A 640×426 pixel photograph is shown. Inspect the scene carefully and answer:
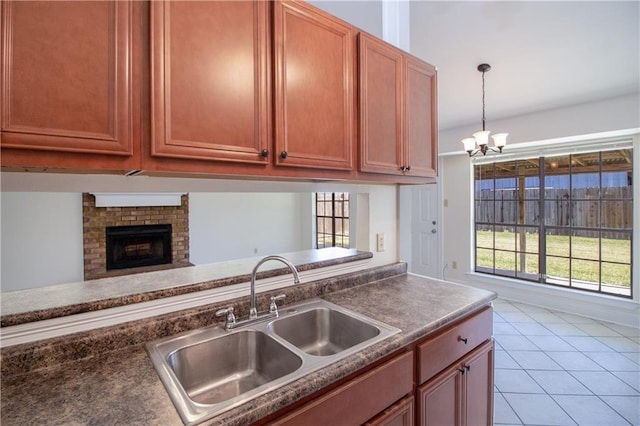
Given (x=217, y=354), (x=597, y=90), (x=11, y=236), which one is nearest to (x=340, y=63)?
(x=217, y=354)

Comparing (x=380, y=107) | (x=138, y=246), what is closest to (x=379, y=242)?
(x=380, y=107)

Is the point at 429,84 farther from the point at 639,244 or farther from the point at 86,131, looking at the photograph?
the point at 639,244

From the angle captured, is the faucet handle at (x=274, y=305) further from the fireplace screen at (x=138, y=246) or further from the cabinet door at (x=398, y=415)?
the fireplace screen at (x=138, y=246)

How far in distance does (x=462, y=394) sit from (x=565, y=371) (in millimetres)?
1819

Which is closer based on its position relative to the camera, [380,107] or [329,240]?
[380,107]

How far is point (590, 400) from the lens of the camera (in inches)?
84.6

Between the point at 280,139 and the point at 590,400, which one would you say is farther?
the point at 590,400

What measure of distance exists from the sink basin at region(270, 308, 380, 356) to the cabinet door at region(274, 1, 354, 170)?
2.23 feet

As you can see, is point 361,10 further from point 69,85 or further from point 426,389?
point 426,389

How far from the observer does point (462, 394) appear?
4.63 feet

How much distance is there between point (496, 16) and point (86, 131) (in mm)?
2670

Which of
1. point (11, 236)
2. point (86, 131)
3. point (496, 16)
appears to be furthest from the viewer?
point (11, 236)

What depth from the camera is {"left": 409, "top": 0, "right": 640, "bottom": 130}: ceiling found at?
2.13 meters

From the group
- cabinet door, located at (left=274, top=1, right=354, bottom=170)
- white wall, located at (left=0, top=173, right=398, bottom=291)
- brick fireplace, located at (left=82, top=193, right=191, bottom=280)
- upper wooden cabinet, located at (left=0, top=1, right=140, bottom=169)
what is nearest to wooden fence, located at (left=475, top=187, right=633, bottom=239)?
white wall, located at (left=0, top=173, right=398, bottom=291)
